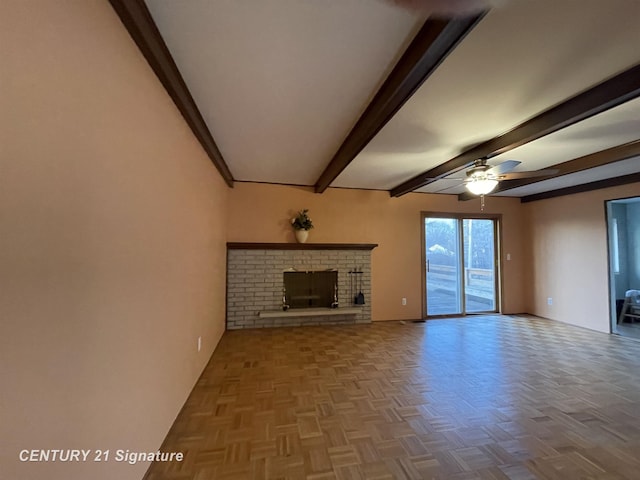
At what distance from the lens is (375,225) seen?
501cm

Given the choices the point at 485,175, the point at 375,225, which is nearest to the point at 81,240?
the point at 485,175

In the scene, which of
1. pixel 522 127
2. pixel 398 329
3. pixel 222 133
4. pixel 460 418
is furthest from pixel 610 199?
pixel 222 133

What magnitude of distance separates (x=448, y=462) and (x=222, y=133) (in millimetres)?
3013

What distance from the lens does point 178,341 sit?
77.6 inches

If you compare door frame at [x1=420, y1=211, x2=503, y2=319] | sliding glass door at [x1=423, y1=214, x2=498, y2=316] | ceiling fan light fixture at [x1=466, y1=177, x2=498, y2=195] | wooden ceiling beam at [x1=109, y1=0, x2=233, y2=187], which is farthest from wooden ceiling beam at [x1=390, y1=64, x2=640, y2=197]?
wooden ceiling beam at [x1=109, y1=0, x2=233, y2=187]

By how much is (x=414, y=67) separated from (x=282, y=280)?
11.7 feet

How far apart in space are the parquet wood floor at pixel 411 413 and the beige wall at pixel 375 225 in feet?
4.92

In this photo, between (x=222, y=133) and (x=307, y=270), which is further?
(x=307, y=270)

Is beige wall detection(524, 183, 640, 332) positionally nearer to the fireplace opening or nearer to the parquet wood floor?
the parquet wood floor

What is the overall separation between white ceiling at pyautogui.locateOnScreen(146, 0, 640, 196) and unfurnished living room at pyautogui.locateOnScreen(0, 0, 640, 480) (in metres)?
0.01

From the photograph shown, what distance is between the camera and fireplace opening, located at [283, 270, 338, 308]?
463cm

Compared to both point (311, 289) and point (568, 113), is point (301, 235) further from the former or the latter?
point (568, 113)

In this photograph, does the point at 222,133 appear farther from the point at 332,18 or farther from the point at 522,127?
the point at 522,127

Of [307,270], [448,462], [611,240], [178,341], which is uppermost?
[611,240]
